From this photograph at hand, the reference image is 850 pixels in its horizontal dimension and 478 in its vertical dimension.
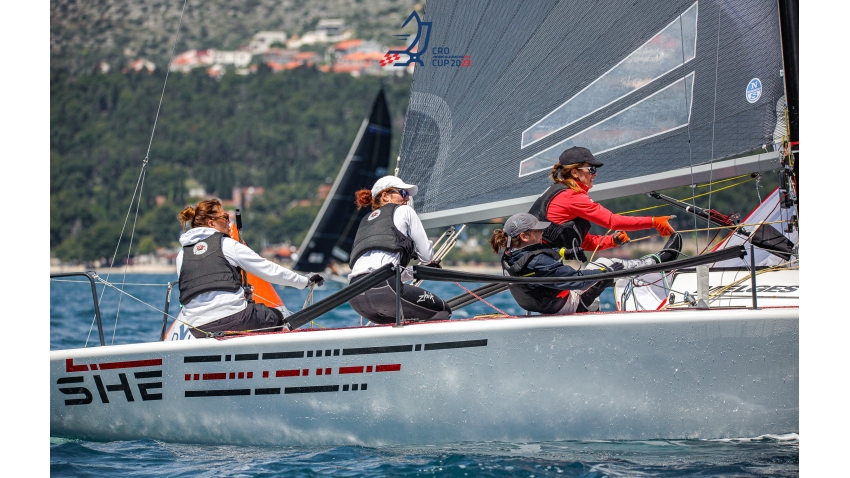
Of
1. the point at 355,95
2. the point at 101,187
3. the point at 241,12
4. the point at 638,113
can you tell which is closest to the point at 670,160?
the point at 638,113

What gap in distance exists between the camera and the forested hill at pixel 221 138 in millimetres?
50750

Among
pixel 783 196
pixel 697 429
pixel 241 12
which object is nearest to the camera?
pixel 697 429

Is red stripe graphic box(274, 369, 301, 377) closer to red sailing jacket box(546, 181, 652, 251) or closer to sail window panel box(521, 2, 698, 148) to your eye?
red sailing jacket box(546, 181, 652, 251)

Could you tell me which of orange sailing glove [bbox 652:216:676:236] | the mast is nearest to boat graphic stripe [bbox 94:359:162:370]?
orange sailing glove [bbox 652:216:676:236]

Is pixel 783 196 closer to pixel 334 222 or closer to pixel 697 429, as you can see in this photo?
pixel 697 429

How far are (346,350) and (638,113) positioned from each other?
209cm

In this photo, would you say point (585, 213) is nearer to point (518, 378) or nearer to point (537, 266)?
point (537, 266)

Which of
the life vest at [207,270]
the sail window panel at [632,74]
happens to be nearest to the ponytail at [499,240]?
the sail window panel at [632,74]

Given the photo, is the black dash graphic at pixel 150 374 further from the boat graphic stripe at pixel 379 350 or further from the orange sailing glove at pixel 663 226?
the orange sailing glove at pixel 663 226

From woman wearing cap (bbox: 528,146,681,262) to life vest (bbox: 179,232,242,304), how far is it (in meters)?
1.41

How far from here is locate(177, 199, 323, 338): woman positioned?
452cm

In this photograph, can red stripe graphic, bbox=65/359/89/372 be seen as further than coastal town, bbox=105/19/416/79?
No

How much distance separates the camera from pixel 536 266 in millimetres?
4406
